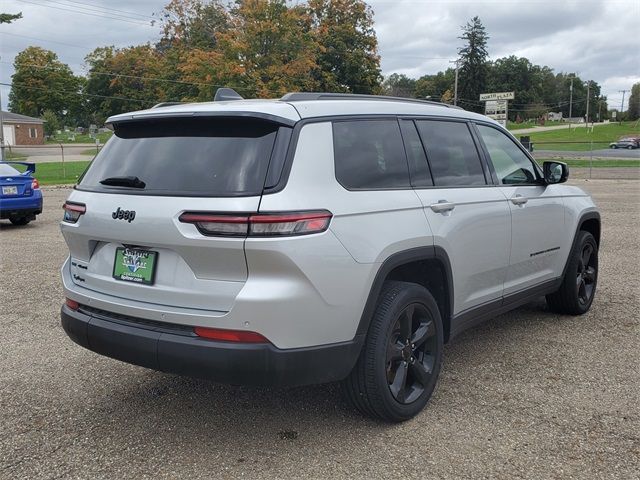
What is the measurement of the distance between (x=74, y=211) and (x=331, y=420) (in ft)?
6.24

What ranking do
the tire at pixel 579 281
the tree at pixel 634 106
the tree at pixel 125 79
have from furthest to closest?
the tree at pixel 634 106, the tree at pixel 125 79, the tire at pixel 579 281

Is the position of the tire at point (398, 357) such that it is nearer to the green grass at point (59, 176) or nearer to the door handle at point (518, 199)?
the door handle at point (518, 199)

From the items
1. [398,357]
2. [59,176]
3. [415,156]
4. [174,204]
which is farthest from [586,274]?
[59,176]

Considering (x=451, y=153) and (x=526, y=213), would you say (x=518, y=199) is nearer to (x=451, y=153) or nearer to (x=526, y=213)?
(x=526, y=213)

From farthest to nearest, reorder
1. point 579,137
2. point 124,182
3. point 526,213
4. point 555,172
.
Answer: point 579,137
point 555,172
point 526,213
point 124,182

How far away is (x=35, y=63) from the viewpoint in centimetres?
9338

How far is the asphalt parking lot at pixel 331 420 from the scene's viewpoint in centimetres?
306

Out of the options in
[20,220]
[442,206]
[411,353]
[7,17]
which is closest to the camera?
[411,353]

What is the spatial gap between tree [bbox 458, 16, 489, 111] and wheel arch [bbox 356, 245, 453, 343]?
95.2m

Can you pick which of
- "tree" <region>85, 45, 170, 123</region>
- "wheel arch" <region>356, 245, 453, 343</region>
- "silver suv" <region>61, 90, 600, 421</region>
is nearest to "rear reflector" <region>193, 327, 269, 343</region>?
"silver suv" <region>61, 90, 600, 421</region>

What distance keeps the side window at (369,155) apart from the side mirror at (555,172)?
1.91 meters

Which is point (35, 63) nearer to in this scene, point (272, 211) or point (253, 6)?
point (253, 6)

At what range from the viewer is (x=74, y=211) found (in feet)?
11.5

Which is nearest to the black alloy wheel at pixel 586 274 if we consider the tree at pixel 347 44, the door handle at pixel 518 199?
the door handle at pixel 518 199
